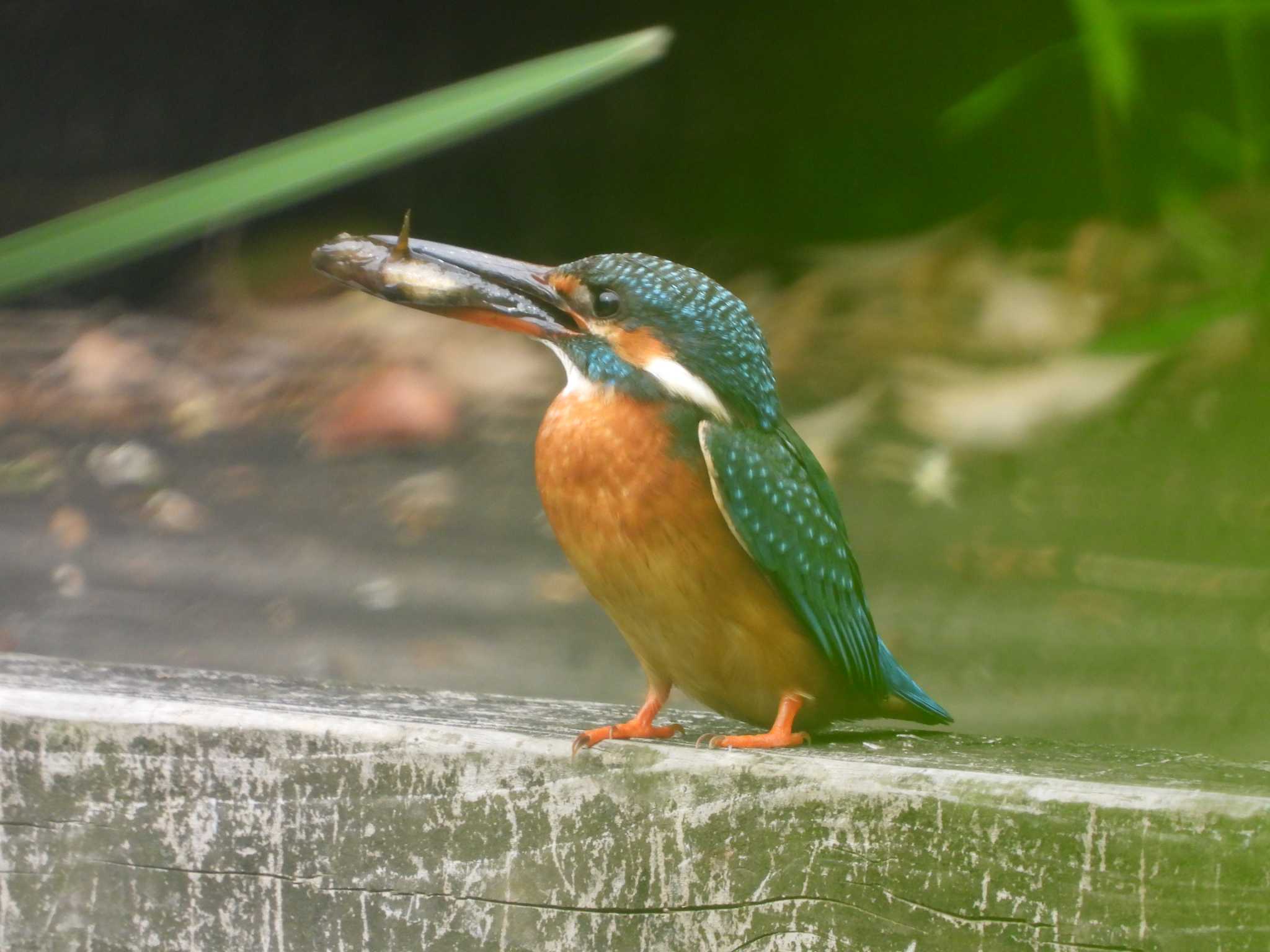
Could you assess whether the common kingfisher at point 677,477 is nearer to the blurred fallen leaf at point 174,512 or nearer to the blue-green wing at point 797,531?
the blue-green wing at point 797,531

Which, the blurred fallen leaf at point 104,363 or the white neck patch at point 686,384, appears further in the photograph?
the blurred fallen leaf at point 104,363

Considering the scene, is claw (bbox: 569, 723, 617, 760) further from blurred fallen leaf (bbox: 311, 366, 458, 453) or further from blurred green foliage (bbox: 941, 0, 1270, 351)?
blurred fallen leaf (bbox: 311, 366, 458, 453)

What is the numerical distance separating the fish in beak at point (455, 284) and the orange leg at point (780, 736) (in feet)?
1.19

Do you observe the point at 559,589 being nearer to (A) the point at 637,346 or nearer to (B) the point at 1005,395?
(B) the point at 1005,395

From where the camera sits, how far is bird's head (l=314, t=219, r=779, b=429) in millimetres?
1054

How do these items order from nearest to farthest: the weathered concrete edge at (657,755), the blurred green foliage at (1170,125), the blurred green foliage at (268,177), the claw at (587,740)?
the blurred green foliage at (268,177)
the weathered concrete edge at (657,755)
the claw at (587,740)
the blurred green foliage at (1170,125)

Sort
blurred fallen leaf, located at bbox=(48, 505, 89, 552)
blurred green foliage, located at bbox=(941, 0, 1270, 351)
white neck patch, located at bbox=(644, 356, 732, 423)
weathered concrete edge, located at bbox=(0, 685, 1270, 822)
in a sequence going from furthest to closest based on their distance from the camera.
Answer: blurred fallen leaf, located at bbox=(48, 505, 89, 552) → blurred green foliage, located at bbox=(941, 0, 1270, 351) → white neck patch, located at bbox=(644, 356, 732, 423) → weathered concrete edge, located at bbox=(0, 685, 1270, 822)

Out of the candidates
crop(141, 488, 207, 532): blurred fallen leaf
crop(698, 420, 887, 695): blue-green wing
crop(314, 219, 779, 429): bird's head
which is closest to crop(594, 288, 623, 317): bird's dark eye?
crop(314, 219, 779, 429): bird's head

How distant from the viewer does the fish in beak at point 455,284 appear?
1.06 m

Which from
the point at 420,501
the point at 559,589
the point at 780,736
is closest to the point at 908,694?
the point at 780,736

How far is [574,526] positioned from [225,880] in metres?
0.39

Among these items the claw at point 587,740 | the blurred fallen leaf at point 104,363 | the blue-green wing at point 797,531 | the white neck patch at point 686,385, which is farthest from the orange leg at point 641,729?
the blurred fallen leaf at point 104,363

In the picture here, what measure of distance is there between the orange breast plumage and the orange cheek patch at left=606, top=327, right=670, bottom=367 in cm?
3

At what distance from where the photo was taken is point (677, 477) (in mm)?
1026
